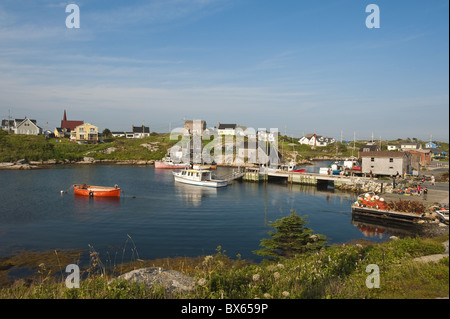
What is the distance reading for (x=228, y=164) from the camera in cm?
8788

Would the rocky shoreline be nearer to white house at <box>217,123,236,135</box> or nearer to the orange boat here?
white house at <box>217,123,236,135</box>

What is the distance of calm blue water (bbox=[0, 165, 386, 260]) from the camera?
21938mm

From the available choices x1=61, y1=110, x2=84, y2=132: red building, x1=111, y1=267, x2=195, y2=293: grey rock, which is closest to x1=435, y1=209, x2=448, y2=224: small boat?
x1=111, y1=267, x2=195, y2=293: grey rock

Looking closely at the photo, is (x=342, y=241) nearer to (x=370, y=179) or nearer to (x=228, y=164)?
(x=370, y=179)

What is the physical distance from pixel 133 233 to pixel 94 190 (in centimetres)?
1779

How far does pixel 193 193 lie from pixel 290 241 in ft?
88.2

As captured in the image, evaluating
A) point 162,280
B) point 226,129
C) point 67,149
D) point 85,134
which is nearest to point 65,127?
point 85,134

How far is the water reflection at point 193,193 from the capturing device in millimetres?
38522

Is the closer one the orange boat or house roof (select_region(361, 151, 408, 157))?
the orange boat

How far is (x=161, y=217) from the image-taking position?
97.8 feet

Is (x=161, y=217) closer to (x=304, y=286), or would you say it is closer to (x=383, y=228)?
(x=383, y=228)

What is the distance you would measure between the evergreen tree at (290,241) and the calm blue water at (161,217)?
1.47m

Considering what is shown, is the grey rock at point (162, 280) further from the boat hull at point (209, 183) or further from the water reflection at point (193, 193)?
the boat hull at point (209, 183)
